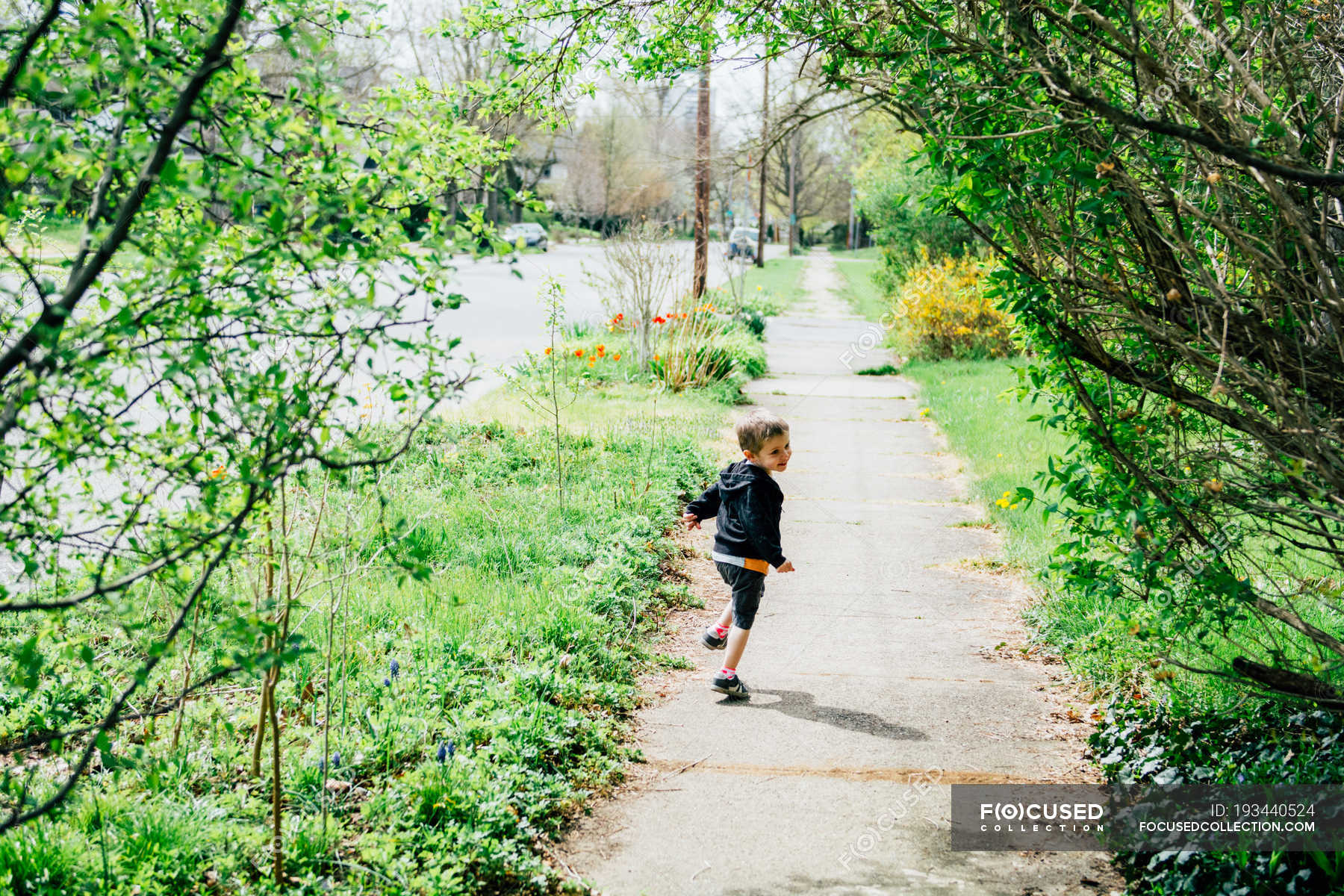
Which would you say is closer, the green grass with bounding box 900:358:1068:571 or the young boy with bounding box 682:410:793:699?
the young boy with bounding box 682:410:793:699

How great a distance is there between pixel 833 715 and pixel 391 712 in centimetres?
184

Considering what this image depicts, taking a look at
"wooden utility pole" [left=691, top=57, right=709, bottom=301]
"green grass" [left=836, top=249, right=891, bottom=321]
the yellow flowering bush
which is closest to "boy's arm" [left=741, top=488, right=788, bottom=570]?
"wooden utility pole" [left=691, top=57, right=709, bottom=301]

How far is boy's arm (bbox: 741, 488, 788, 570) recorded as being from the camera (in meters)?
4.74

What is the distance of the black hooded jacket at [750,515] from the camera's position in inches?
188

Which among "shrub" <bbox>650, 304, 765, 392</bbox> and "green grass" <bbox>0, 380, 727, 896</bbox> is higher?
"shrub" <bbox>650, 304, 765, 392</bbox>

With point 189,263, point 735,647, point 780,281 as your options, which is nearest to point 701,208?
point 735,647

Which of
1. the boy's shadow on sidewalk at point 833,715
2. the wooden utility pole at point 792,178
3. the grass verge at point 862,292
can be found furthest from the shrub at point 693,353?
the wooden utility pole at point 792,178

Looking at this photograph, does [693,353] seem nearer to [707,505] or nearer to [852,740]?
[707,505]

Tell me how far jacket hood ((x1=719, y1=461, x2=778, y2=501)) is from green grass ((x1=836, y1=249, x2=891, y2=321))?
56.3 feet

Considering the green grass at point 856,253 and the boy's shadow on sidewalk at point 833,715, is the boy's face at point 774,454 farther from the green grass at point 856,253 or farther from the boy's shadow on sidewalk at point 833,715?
the green grass at point 856,253

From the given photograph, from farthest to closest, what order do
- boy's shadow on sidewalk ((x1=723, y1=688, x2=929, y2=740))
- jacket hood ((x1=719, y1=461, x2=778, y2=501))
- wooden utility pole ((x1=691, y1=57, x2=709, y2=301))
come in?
wooden utility pole ((x1=691, y1=57, x2=709, y2=301)) → jacket hood ((x1=719, y1=461, x2=778, y2=501)) → boy's shadow on sidewalk ((x1=723, y1=688, x2=929, y2=740))

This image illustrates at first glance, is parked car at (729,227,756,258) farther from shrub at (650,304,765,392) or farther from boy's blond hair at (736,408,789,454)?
boy's blond hair at (736,408,789,454)

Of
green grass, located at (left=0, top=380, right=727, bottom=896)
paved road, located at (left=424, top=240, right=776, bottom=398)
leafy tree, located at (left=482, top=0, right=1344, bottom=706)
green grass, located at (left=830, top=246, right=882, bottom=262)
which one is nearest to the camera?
green grass, located at (left=0, top=380, right=727, bottom=896)

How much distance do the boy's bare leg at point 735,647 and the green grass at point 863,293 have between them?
17526mm
